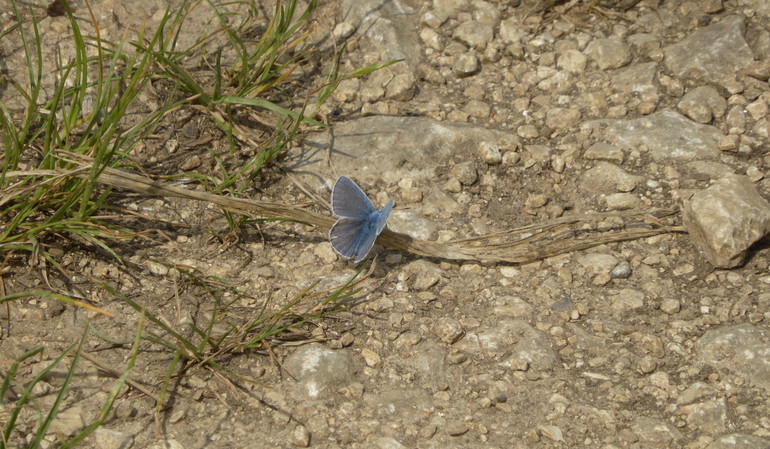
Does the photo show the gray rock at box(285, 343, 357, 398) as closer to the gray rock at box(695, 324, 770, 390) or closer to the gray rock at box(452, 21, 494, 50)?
the gray rock at box(695, 324, 770, 390)

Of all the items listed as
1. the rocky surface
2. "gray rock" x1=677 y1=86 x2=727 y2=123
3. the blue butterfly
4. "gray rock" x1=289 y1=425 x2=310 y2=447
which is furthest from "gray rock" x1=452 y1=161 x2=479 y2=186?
"gray rock" x1=289 y1=425 x2=310 y2=447

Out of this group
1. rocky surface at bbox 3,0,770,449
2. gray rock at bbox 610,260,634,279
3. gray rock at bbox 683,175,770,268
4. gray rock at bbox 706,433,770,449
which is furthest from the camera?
gray rock at bbox 610,260,634,279

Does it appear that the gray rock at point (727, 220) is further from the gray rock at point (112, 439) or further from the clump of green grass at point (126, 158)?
the gray rock at point (112, 439)

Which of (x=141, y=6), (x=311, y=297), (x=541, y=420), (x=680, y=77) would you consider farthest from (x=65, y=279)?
(x=680, y=77)

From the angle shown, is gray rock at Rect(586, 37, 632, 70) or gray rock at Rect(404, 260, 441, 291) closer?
gray rock at Rect(404, 260, 441, 291)

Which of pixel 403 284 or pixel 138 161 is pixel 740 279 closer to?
pixel 403 284

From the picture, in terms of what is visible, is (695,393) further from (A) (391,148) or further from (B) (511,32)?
(B) (511,32)

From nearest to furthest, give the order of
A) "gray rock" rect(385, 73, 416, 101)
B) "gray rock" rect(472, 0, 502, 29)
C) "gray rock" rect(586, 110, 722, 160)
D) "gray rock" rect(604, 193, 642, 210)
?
"gray rock" rect(604, 193, 642, 210)
"gray rock" rect(586, 110, 722, 160)
"gray rock" rect(385, 73, 416, 101)
"gray rock" rect(472, 0, 502, 29)

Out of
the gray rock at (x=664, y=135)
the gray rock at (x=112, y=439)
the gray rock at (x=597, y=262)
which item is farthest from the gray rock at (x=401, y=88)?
the gray rock at (x=112, y=439)
